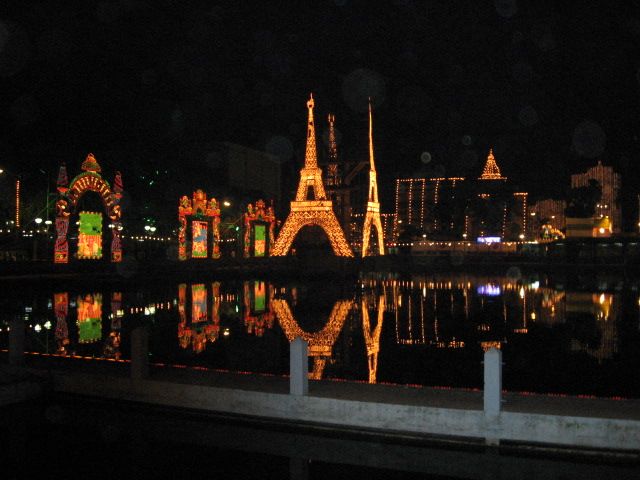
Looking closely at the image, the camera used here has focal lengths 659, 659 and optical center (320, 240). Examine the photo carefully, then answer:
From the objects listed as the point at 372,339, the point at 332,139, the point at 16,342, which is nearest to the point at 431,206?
the point at 332,139

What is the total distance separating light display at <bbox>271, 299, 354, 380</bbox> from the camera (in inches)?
568

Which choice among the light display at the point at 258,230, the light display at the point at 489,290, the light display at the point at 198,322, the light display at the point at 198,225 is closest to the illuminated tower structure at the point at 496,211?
the light display at the point at 258,230

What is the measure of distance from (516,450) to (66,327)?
14.6m

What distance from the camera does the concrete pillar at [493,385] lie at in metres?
8.66

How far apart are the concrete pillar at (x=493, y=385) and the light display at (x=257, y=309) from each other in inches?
393

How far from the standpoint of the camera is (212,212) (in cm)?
5484

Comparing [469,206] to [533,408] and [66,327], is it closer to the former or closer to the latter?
[66,327]

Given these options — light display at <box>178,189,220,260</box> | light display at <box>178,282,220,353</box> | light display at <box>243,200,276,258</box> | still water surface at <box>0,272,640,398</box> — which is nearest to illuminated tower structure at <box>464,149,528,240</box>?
light display at <box>243,200,276,258</box>

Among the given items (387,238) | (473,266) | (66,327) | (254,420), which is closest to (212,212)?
(473,266)

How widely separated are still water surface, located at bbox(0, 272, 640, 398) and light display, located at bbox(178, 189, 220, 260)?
18.5 metres

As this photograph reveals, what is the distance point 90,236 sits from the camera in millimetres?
44250

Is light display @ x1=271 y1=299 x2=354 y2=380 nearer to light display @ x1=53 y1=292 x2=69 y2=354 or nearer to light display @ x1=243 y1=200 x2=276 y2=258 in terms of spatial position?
light display @ x1=53 y1=292 x2=69 y2=354

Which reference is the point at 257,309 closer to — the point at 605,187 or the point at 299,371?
the point at 299,371

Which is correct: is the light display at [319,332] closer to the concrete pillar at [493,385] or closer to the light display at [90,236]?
the concrete pillar at [493,385]
